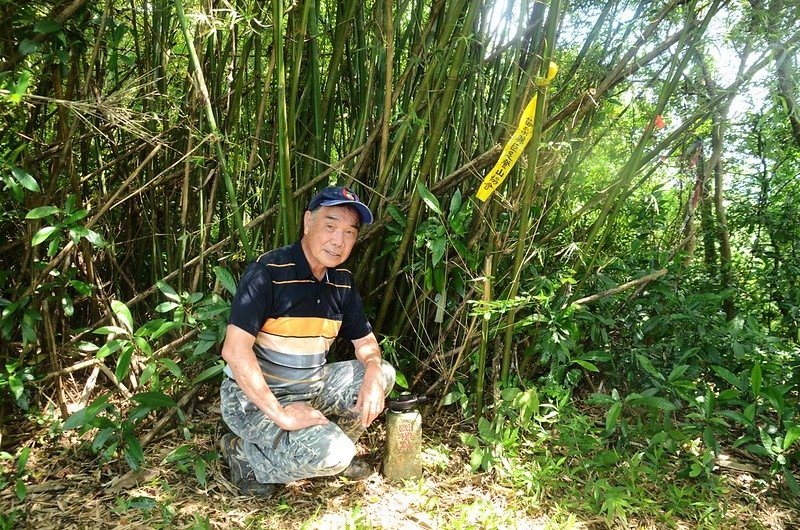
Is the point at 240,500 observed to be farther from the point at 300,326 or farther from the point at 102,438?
the point at 300,326

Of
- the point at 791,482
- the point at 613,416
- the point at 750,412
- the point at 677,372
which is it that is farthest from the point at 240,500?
the point at 791,482

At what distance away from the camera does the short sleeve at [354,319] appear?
1.85 metres

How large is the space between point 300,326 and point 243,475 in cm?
51

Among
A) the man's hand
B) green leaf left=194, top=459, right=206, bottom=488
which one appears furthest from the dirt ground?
the man's hand

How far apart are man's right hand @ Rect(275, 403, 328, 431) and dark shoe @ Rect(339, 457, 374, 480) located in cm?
29

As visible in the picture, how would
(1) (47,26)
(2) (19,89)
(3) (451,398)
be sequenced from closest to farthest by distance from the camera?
(2) (19,89) → (1) (47,26) → (3) (451,398)

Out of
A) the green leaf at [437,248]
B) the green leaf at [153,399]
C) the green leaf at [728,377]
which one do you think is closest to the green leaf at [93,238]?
the green leaf at [153,399]

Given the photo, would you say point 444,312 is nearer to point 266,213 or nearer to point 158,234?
point 266,213

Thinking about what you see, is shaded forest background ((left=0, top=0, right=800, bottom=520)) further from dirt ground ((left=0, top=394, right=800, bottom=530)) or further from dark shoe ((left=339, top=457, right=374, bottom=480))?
dark shoe ((left=339, top=457, right=374, bottom=480))

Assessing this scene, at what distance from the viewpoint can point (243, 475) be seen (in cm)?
176

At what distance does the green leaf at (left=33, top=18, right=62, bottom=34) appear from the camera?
5.03 feet

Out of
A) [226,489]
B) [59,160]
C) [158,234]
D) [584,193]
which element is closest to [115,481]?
[226,489]

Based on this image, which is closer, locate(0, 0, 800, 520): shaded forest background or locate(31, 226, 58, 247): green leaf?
locate(31, 226, 58, 247): green leaf

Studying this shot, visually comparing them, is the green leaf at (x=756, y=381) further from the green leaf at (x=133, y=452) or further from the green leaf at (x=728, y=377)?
the green leaf at (x=133, y=452)
